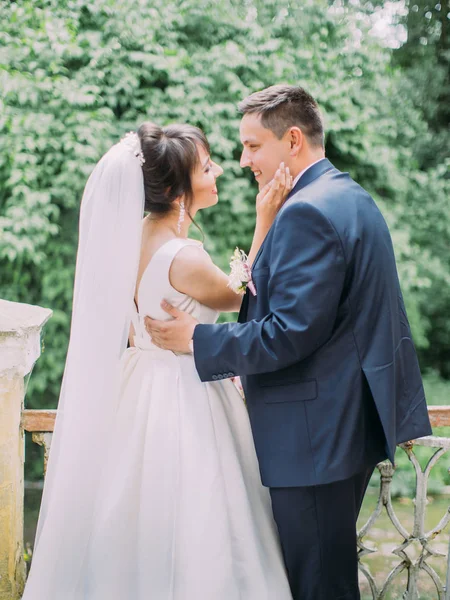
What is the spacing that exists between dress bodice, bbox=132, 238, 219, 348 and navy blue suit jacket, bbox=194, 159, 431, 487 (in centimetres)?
21

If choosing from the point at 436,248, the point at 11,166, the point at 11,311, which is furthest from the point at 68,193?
the point at 436,248

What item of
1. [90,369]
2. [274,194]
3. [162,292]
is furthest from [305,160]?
[90,369]

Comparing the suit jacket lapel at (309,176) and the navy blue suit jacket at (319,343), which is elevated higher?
the suit jacket lapel at (309,176)

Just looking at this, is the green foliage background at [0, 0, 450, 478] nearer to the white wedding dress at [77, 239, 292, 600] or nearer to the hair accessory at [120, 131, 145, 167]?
the hair accessory at [120, 131, 145, 167]

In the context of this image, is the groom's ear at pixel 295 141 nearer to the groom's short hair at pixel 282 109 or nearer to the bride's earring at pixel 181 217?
the groom's short hair at pixel 282 109

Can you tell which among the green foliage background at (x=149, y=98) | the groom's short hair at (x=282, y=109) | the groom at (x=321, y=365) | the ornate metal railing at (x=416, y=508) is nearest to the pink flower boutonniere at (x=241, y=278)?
the groom at (x=321, y=365)

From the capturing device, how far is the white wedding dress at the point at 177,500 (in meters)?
2.24

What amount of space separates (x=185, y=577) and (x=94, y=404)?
1.93 feet

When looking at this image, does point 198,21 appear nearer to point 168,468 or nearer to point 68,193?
point 68,193

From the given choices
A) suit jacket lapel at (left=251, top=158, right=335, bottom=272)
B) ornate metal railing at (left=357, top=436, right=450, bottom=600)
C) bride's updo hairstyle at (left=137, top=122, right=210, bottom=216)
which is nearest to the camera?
suit jacket lapel at (left=251, top=158, right=335, bottom=272)

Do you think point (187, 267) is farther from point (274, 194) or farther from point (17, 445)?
point (17, 445)

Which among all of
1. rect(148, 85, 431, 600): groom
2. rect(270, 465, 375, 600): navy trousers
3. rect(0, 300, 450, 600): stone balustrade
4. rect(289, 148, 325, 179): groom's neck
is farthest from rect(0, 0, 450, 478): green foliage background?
rect(270, 465, 375, 600): navy trousers

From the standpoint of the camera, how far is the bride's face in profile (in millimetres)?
2586

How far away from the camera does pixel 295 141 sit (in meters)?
2.44
